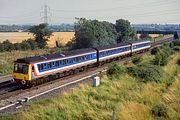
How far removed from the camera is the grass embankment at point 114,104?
1454 cm

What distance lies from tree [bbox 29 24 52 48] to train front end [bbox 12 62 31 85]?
163 ft

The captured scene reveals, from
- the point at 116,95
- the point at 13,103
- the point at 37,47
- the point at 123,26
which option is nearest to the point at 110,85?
the point at 116,95

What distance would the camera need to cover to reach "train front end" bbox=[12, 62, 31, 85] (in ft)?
82.3

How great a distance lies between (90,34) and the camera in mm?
62719

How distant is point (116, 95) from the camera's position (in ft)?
63.1

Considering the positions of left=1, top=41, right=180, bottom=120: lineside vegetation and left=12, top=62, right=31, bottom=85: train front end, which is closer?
left=1, top=41, right=180, bottom=120: lineside vegetation

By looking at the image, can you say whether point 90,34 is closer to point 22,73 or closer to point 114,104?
point 22,73

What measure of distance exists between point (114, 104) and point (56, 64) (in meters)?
13.4

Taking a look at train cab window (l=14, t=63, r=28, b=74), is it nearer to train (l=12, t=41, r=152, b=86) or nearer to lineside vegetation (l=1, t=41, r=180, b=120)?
train (l=12, t=41, r=152, b=86)

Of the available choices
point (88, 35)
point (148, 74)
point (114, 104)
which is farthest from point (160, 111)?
point (88, 35)

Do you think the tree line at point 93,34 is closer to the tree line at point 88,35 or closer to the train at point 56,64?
the tree line at point 88,35

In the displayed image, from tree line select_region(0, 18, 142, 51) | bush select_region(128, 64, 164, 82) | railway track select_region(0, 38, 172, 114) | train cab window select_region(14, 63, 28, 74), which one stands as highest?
tree line select_region(0, 18, 142, 51)

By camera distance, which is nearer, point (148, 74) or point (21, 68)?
point (148, 74)

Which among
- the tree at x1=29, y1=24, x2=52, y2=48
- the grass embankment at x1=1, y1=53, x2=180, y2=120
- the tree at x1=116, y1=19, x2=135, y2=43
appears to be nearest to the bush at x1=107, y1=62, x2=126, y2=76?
the grass embankment at x1=1, y1=53, x2=180, y2=120
